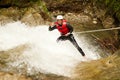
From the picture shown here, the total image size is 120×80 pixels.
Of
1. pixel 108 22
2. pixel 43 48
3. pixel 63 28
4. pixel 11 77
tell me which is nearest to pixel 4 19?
pixel 43 48

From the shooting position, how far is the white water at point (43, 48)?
10234 mm

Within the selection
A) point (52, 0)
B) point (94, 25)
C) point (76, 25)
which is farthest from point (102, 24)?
point (52, 0)

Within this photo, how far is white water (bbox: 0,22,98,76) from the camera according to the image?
403 inches

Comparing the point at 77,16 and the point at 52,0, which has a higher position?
the point at 52,0

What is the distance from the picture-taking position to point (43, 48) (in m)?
12.8

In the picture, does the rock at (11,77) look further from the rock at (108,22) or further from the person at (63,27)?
the rock at (108,22)

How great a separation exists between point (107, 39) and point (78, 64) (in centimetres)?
421

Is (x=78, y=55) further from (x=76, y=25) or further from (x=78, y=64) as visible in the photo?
(x=76, y=25)

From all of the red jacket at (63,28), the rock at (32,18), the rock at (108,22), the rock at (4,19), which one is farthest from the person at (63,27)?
the rock at (108,22)

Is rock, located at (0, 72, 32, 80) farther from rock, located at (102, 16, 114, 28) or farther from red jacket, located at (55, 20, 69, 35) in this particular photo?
rock, located at (102, 16, 114, 28)

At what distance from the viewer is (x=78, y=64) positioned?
34.8ft

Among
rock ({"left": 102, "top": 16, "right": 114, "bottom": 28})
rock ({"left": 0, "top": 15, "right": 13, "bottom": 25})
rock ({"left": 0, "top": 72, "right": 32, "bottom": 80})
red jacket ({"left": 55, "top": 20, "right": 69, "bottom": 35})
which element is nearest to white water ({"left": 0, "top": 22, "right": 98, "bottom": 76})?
rock ({"left": 0, "top": 15, "right": 13, "bottom": 25})

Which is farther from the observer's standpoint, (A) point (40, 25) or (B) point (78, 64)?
(A) point (40, 25)

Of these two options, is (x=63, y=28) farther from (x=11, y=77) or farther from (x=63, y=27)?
(x=11, y=77)
